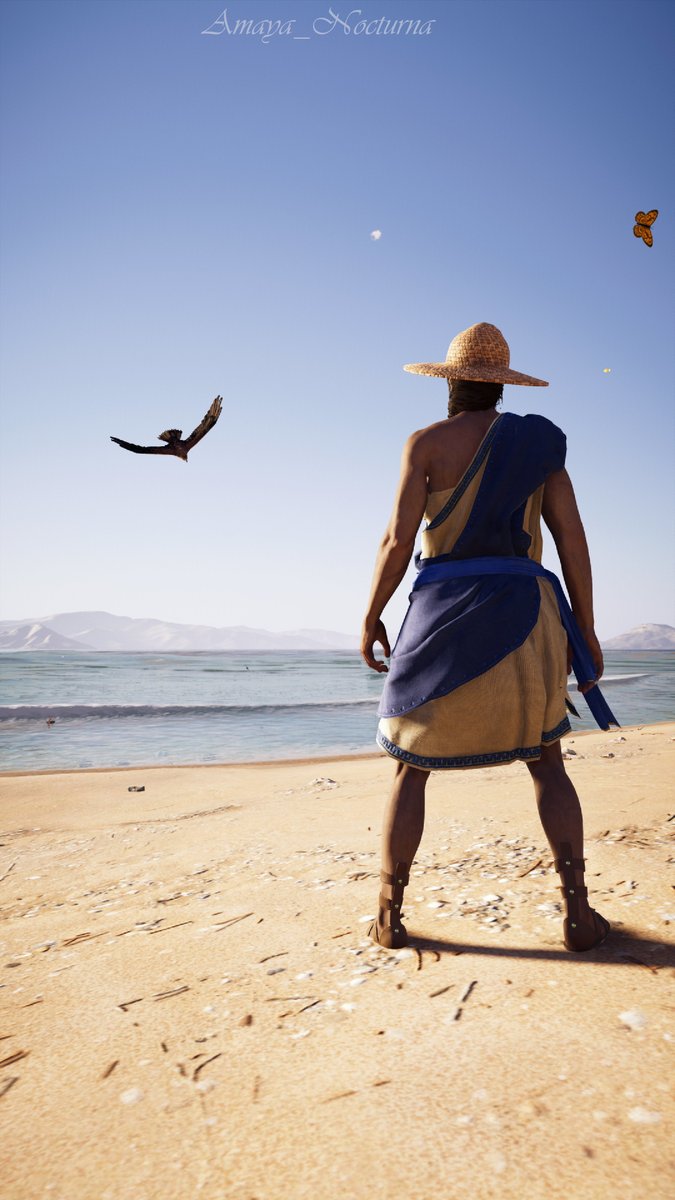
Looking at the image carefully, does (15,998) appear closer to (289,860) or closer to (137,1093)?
(137,1093)

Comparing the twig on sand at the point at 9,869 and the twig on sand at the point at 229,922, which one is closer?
the twig on sand at the point at 229,922

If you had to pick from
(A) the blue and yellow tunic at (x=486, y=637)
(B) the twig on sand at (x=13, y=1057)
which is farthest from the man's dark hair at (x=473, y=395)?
(B) the twig on sand at (x=13, y=1057)

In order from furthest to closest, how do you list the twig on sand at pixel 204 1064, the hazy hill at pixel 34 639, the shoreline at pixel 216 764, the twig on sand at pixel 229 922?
the hazy hill at pixel 34 639
the shoreline at pixel 216 764
the twig on sand at pixel 229 922
the twig on sand at pixel 204 1064

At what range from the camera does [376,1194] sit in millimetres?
1345

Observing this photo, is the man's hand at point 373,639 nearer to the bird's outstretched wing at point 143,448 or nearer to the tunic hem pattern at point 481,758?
the tunic hem pattern at point 481,758

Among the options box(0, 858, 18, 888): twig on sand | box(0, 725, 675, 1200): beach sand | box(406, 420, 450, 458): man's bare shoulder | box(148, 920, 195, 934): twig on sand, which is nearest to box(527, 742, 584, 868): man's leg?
box(0, 725, 675, 1200): beach sand

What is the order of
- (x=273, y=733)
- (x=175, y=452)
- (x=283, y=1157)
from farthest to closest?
(x=273, y=733) → (x=175, y=452) → (x=283, y=1157)

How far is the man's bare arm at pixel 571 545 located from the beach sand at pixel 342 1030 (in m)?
1.21

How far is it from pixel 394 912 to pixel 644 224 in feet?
29.1

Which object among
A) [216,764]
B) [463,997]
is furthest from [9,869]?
[216,764]

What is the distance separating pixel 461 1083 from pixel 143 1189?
76cm

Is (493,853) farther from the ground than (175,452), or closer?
closer

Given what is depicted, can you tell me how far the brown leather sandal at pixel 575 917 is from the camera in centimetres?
243

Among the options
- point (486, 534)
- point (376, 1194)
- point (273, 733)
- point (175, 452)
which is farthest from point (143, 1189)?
point (273, 733)
